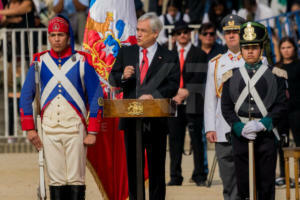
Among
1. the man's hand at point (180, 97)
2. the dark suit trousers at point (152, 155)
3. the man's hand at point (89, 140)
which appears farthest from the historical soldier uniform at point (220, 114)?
the man's hand at point (89, 140)

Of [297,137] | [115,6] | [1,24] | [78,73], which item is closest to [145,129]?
[78,73]

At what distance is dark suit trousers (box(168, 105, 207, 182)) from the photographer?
13539 millimetres

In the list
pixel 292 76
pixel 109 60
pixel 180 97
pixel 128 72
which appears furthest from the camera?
pixel 292 76

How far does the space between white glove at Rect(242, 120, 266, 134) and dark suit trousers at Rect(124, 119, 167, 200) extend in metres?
0.94

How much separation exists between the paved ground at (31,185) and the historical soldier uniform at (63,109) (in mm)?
3075

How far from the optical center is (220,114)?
10227 millimetres

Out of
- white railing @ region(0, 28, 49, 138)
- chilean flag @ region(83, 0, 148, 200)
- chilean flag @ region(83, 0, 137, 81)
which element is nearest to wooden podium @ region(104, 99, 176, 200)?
chilean flag @ region(83, 0, 148, 200)

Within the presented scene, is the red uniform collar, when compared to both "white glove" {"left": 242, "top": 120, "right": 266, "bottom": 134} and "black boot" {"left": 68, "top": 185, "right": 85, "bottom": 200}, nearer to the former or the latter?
"black boot" {"left": 68, "top": 185, "right": 85, "bottom": 200}

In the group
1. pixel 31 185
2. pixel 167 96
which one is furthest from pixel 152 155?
pixel 31 185

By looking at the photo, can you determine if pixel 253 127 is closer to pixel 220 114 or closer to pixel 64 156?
pixel 220 114

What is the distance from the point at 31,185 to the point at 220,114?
386 cm

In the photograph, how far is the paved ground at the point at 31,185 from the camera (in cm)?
1231

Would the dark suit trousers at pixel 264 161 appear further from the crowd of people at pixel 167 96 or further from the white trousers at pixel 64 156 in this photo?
the white trousers at pixel 64 156

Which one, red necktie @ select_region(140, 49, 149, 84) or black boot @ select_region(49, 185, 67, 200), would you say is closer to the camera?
black boot @ select_region(49, 185, 67, 200)
